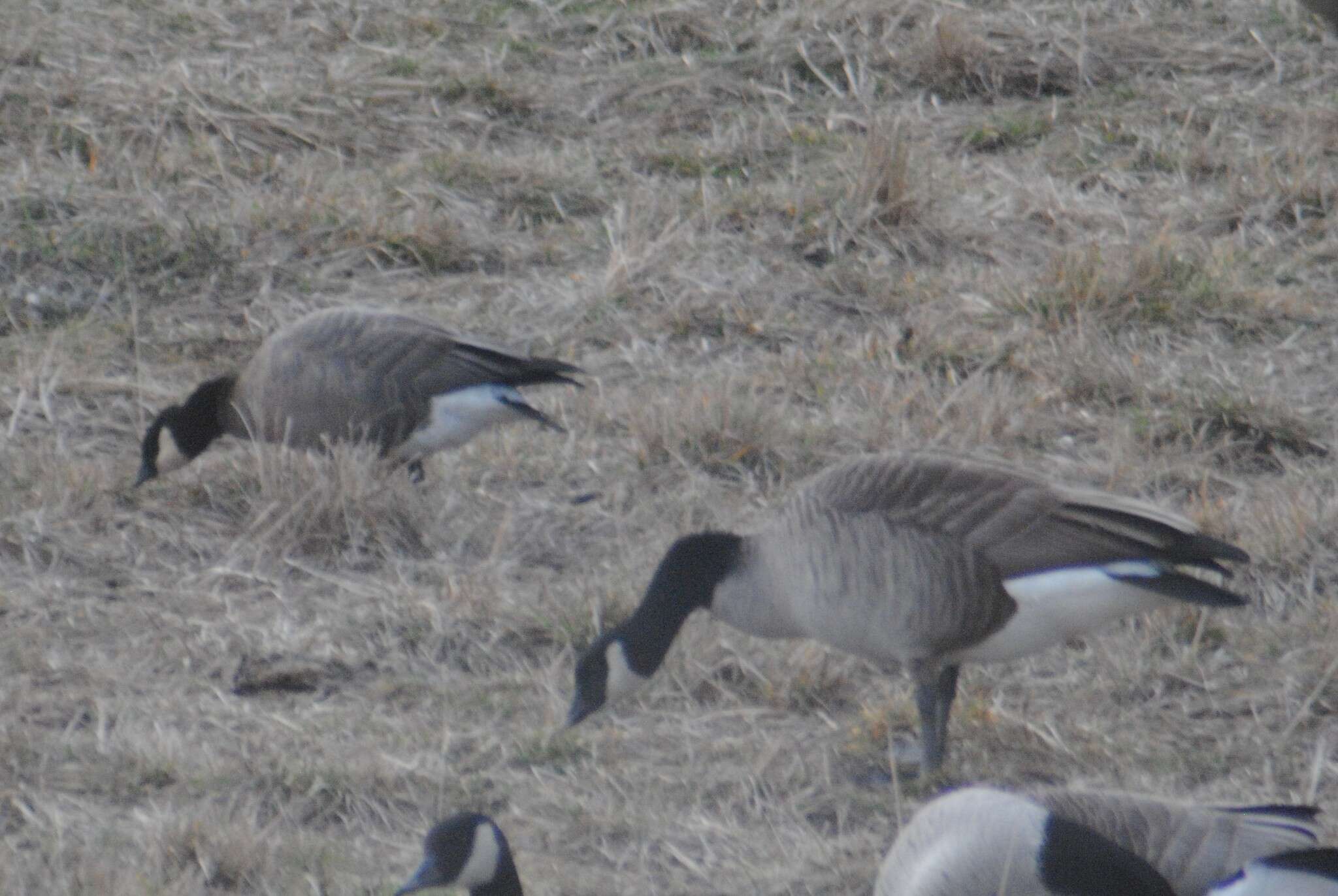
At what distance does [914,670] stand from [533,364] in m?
2.15

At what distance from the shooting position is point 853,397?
6.64 m

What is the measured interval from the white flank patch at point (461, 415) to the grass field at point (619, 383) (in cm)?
19

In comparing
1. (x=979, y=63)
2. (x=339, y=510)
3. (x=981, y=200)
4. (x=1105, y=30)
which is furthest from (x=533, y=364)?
(x=1105, y=30)

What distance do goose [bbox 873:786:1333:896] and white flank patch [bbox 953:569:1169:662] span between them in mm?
621

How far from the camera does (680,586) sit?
184 inches

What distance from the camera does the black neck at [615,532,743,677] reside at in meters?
4.64

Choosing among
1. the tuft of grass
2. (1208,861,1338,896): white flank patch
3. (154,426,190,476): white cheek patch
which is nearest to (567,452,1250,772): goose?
(1208,861,1338,896): white flank patch

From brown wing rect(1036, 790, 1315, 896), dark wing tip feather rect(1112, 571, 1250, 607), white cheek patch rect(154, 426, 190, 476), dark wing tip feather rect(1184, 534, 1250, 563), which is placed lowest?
white cheek patch rect(154, 426, 190, 476)

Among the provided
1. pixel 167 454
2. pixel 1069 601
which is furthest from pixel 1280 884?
pixel 167 454

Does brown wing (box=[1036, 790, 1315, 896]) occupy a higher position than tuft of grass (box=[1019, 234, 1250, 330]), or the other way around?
brown wing (box=[1036, 790, 1315, 896])

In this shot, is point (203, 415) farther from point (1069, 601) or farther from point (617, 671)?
point (1069, 601)

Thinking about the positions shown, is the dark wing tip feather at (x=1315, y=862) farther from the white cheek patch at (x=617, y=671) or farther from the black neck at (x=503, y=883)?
the white cheek patch at (x=617, y=671)

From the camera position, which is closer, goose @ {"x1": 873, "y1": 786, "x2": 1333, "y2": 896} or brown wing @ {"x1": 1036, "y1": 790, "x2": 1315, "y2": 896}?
goose @ {"x1": 873, "y1": 786, "x2": 1333, "y2": 896}

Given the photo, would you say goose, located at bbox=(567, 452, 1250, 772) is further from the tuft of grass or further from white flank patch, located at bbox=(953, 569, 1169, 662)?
the tuft of grass
